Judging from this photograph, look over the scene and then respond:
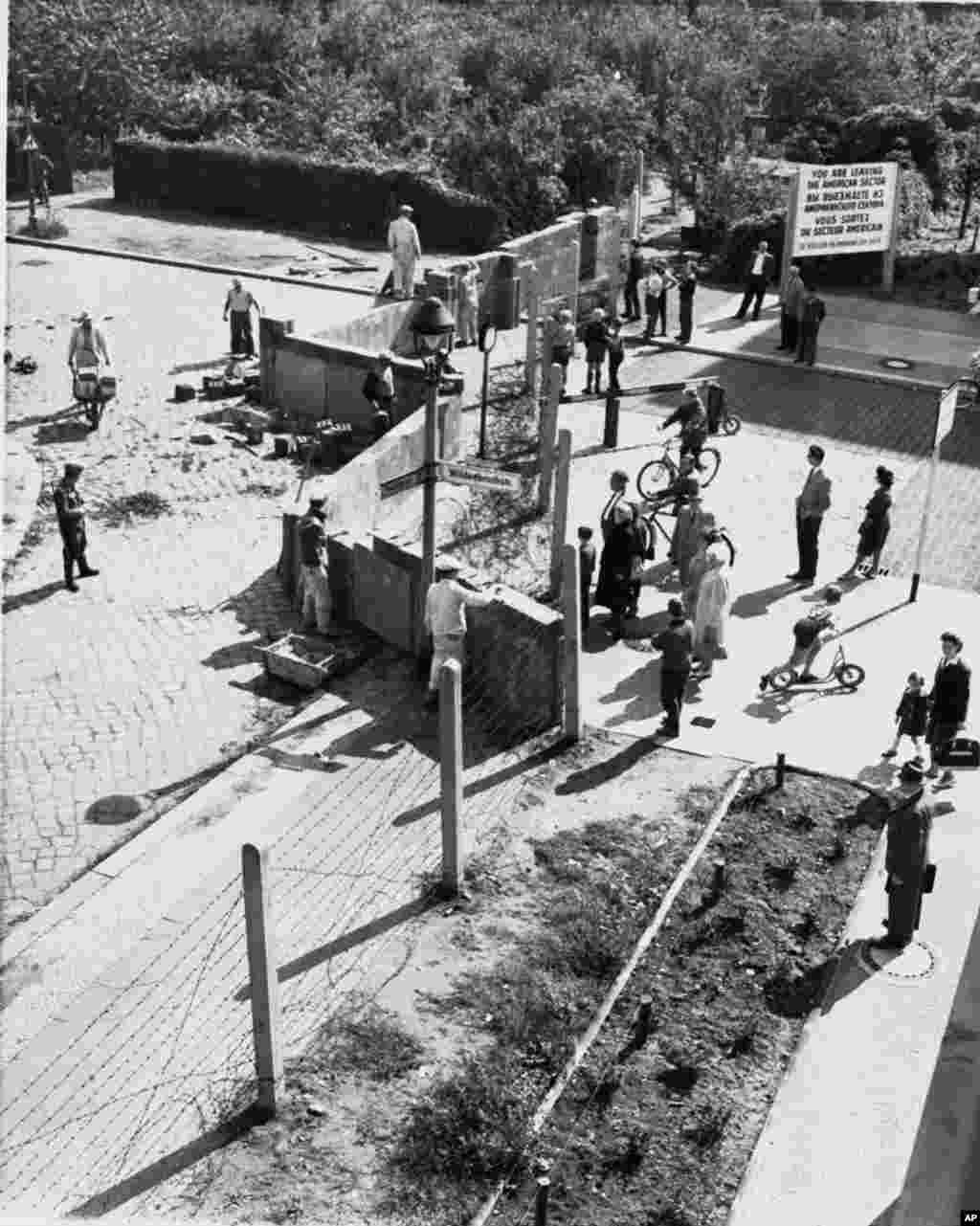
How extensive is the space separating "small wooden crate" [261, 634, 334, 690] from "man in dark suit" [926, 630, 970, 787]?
5349 mm

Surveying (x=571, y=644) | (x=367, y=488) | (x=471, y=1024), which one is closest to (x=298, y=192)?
(x=367, y=488)

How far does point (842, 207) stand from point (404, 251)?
6950 mm

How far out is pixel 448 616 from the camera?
1465cm

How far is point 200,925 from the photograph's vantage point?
1203 cm

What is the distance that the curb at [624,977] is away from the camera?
9.45m

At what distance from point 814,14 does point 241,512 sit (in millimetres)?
33755

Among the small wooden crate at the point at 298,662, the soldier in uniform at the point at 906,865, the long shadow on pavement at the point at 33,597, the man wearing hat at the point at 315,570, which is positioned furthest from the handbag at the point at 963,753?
the long shadow on pavement at the point at 33,597

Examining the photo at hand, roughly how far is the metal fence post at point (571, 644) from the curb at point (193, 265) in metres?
16.1

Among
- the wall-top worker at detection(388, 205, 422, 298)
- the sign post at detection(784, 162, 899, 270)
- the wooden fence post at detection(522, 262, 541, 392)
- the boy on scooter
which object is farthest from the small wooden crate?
the sign post at detection(784, 162, 899, 270)

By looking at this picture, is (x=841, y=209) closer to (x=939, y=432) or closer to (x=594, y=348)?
(x=594, y=348)

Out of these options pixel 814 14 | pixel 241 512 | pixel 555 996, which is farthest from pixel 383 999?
pixel 814 14

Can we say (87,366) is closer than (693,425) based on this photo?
No

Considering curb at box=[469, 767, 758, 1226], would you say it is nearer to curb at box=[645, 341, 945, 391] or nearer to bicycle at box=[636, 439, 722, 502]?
bicycle at box=[636, 439, 722, 502]

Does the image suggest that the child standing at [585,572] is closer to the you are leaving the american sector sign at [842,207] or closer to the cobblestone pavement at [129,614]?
the cobblestone pavement at [129,614]
